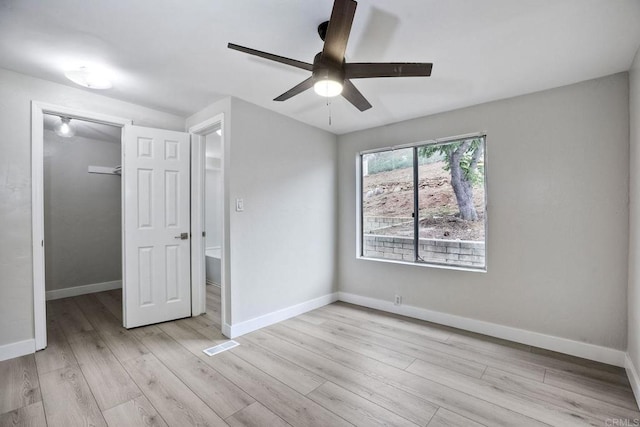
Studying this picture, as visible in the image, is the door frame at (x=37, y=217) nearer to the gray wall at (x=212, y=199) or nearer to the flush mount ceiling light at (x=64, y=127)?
the flush mount ceiling light at (x=64, y=127)

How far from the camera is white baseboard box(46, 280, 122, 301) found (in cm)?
415

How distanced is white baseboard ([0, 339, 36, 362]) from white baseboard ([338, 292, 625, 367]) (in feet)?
11.0

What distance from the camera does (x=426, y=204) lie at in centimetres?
346

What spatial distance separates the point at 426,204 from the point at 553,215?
3.91 ft

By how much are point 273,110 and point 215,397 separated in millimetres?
2743

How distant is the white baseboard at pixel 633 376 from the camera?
192 cm

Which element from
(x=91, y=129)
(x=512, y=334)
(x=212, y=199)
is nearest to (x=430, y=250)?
(x=512, y=334)

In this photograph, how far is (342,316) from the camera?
353cm

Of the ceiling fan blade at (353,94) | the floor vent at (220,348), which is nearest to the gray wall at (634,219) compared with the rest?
the ceiling fan blade at (353,94)

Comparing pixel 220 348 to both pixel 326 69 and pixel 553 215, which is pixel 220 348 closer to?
pixel 326 69

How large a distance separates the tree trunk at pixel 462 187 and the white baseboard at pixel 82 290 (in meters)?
5.17

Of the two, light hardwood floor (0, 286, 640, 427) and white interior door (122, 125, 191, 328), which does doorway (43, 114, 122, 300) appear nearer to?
white interior door (122, 125, 191, 328)

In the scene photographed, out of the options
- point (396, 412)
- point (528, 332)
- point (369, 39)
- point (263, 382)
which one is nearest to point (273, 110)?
point (369, 39)
